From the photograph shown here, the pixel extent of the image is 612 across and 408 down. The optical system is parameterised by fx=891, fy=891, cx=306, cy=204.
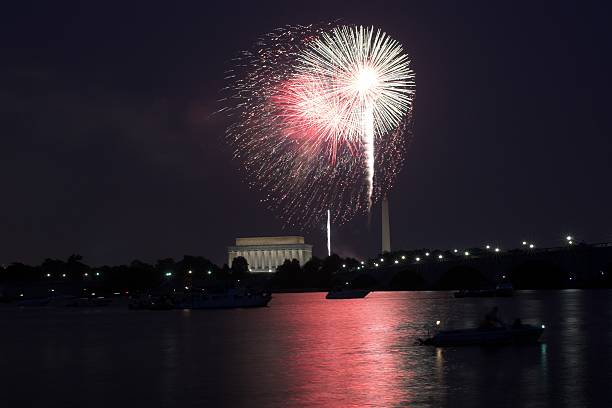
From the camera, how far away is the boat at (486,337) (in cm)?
6569

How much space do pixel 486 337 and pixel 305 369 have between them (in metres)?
16.5

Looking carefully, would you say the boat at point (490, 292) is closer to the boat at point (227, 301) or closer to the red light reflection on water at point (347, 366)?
the boat at point (227, 301)

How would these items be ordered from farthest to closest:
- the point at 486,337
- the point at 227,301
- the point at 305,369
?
1. the point at 227,301
2. the point at 486,337
3. the point at 305,369

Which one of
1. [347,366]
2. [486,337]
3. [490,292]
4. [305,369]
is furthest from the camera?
[490,292]

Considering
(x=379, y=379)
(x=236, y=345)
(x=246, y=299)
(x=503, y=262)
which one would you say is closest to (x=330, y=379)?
(x=379, y=379)

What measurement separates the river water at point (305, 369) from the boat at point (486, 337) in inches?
57.4

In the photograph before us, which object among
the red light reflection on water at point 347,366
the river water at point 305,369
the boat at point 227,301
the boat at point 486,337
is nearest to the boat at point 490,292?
the boat at point 227,301

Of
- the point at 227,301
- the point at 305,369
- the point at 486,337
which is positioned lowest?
the point at 305,369

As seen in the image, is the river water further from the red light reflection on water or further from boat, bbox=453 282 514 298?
boat, bbox=453 282 514 298

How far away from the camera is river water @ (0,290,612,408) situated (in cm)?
4422

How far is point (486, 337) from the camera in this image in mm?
65750

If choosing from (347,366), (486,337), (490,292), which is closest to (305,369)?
(347,366)

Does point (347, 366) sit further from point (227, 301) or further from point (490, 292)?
point (490, 292)

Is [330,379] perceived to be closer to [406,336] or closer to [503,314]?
[406,336]
